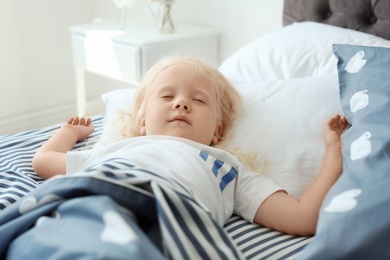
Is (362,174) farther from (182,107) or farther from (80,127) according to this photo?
(80,127)

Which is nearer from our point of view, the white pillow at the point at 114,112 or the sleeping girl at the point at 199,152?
the sleeping girl at the point at 199,152

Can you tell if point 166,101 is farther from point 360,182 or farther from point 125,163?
point 360,182

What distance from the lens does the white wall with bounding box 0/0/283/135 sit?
8.08ft

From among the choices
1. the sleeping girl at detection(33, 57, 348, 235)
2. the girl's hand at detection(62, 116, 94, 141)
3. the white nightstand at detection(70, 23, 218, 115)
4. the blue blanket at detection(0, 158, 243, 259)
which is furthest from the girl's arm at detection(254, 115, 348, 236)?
the white nightstand at detection(70, 23, 218, 115)

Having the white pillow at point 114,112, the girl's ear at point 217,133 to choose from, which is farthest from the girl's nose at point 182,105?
the white pillow at point 114,112

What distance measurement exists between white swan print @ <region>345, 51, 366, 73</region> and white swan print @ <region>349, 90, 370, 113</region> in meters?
0.08

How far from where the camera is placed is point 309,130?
3.91 feet

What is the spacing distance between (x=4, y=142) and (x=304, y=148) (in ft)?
2.73

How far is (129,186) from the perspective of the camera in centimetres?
85

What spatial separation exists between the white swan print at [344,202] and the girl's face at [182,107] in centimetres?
41

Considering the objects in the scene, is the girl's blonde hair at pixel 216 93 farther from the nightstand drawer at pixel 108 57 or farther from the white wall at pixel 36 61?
the white wall at pixel 36 61

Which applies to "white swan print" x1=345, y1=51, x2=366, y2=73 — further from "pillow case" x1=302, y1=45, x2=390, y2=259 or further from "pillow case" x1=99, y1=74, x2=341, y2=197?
"pillow case" x1=99, y1=74, x2=341, y2=197

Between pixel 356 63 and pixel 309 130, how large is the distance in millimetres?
182

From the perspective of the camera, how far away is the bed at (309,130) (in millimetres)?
788
